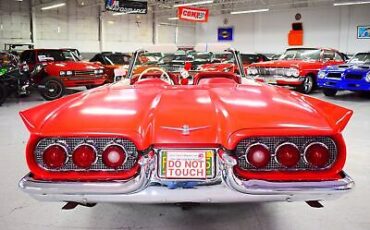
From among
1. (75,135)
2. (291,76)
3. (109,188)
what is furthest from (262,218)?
(291,76)

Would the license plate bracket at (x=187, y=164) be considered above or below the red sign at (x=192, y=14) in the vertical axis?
below

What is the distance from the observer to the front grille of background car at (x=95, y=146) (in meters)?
1.71

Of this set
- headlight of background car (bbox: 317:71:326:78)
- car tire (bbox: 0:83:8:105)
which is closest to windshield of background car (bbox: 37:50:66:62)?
car tire (bbox: 0:83:8:105)

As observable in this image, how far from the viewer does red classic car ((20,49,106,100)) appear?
874 centimetres

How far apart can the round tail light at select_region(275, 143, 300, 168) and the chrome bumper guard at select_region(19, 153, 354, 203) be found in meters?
0.12

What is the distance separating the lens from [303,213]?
2.52m

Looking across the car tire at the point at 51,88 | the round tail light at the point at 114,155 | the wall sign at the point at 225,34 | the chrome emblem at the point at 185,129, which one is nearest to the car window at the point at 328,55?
the car tire at the point at 51,88

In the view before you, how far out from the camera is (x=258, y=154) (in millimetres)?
1695

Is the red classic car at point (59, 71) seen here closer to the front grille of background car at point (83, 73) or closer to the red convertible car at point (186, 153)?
the front grille of background car at point (83, 73)

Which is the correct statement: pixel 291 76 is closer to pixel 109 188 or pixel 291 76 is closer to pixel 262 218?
pixel 262 218

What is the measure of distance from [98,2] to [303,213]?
63.8 feet

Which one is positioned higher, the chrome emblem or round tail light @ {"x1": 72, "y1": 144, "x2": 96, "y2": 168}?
the chrome emblem

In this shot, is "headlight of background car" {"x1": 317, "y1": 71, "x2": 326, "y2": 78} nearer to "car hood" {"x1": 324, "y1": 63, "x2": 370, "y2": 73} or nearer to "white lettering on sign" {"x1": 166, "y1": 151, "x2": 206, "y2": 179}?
"car hood" {"x1": 324, "y1": 63, "x2": 370, "y2": 73}

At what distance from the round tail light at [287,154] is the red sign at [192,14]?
571 inches
